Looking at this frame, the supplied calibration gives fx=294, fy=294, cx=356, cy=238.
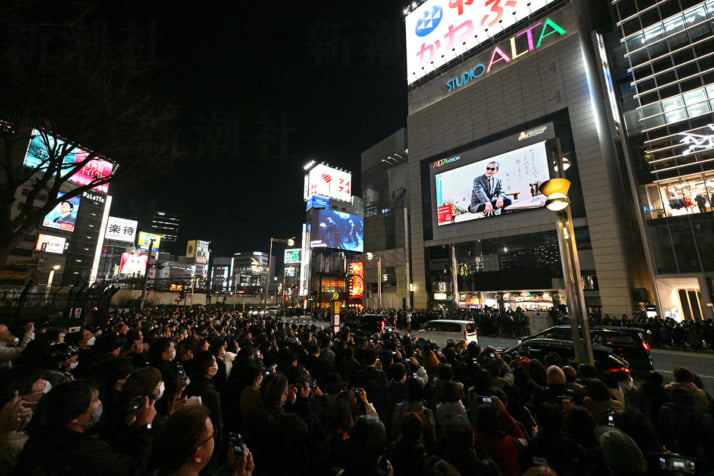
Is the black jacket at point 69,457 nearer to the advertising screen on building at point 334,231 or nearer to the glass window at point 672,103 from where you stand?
the glass window at point 672,103

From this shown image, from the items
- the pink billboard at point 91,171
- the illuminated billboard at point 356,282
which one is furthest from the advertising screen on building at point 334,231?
the pink billboard at point 91,171

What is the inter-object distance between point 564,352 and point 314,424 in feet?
31.6

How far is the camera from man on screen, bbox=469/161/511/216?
3759cm

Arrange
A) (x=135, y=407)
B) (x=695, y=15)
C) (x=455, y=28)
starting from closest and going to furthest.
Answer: (x=135, y=407), (x=695, y=15), (x=455, y=28)

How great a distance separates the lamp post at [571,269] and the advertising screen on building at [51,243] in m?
75.6

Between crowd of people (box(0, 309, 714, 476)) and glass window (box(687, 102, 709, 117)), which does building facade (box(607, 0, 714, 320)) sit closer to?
glass window (box(687, 102, 709, 117))

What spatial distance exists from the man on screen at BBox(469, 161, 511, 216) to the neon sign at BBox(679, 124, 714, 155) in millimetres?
15270

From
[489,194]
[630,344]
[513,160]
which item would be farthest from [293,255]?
[630,344]

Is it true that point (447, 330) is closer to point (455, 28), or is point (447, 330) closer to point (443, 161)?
point (443, 161)

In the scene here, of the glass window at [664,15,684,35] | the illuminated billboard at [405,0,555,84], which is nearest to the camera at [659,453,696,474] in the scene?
the glass window at [664,15,684,35]

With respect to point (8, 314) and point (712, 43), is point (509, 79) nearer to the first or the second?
point (712, 43)

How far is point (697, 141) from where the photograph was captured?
26031 millimetres

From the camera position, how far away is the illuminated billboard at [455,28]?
40.1 m

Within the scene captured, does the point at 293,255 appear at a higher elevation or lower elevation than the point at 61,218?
higher
